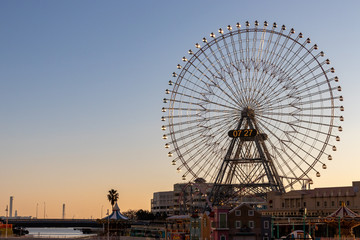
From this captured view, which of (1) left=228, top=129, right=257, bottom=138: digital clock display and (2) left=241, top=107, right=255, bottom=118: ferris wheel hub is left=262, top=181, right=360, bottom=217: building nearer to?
(1) left=228, top=129, right=257, bottom=138: digital clock display

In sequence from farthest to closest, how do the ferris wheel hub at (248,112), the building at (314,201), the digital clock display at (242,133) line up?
1. the building at (314,201)
2. the digital clock display at (242,133)
3. the ferris wheel hub at (248,112)

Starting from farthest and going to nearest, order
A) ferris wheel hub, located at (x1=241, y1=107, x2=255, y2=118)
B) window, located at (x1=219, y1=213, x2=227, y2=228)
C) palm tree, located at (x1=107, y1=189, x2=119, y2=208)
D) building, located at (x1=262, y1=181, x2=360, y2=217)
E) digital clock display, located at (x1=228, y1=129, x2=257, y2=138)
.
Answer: palm tree, located at (x1=107, y1=189, x2=119, y2=208)
building, located at (x1=262, y1=181, x2=360, y2=217)
digital clock display, located at (x1=228, y1=129, x2=257, y2=138)
ferris wheel hub, located at (x1=241, y1=107, x2=255, y2=118)
window, located at (x1=219, y1=213, x2=227, y2=228)

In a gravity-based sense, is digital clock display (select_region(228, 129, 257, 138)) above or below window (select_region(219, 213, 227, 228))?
above

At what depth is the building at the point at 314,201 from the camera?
109938 mm

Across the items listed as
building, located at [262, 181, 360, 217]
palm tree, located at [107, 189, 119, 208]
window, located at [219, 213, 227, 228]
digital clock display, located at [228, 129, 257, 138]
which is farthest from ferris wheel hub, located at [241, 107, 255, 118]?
palm tree, located at [107, 189, 119, 208]

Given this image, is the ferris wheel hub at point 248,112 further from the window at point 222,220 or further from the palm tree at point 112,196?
the palm tree at point 112,196

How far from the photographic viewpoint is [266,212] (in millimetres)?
121562

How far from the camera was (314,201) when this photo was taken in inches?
4567

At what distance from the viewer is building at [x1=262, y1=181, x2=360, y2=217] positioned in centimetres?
10994

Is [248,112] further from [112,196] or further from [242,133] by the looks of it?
[112,196]

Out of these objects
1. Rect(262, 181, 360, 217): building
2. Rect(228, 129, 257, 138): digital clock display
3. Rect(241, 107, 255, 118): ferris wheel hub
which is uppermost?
Rect(241, 107, 255, 118): ferris wheel hub

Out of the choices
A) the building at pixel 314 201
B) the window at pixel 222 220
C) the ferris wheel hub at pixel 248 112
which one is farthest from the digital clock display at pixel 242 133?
the window at pixel 222 220

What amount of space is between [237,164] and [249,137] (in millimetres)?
6809

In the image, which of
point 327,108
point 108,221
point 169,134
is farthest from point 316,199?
Result: point 108,221
